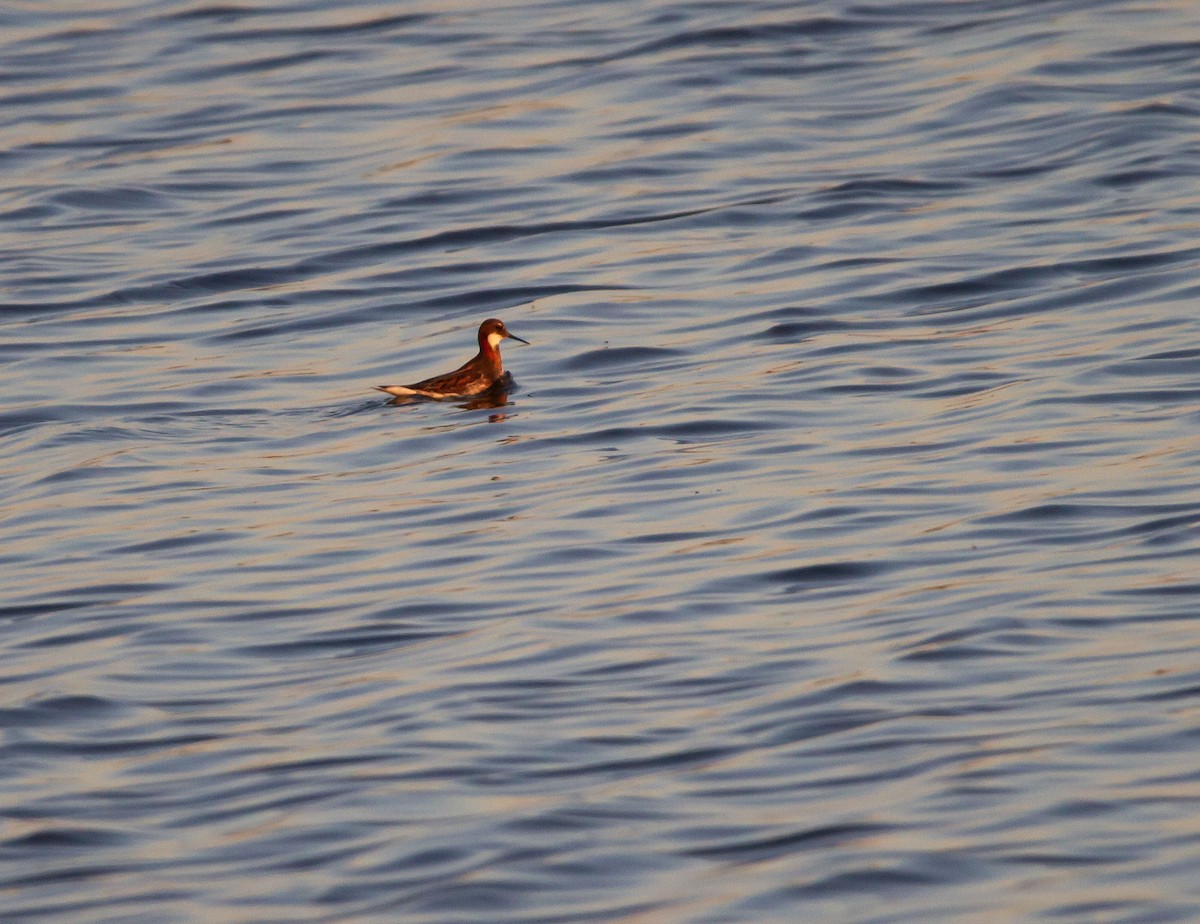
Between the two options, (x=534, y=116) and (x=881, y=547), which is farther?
(x=534, y=116)

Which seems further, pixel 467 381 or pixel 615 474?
pixel 467 381

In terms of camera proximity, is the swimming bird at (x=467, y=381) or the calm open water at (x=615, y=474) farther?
the swimming bird at (x=467, y=381)

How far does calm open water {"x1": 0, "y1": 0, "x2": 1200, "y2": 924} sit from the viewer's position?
22.2 feet

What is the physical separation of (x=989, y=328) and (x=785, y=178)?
495cm

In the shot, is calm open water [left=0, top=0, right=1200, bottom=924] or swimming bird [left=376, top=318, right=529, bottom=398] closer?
calm open water [left=0, top=0, right=1200, bottom=924]

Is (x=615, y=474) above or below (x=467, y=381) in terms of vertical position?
below

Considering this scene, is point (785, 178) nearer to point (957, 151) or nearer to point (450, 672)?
point (957, 151)

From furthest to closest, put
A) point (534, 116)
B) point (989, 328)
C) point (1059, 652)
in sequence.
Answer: point (534, 116) < point (989, 328) < point (1059, 652)

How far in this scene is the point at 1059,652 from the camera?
26.8ft

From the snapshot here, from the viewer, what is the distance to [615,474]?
11.7m

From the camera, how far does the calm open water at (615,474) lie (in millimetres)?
6766

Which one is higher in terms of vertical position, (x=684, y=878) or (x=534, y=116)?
(x=534, y=116)

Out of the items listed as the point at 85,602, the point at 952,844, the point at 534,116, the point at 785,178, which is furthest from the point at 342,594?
the point at 534,116

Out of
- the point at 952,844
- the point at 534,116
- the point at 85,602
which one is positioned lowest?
the point at 952,844
